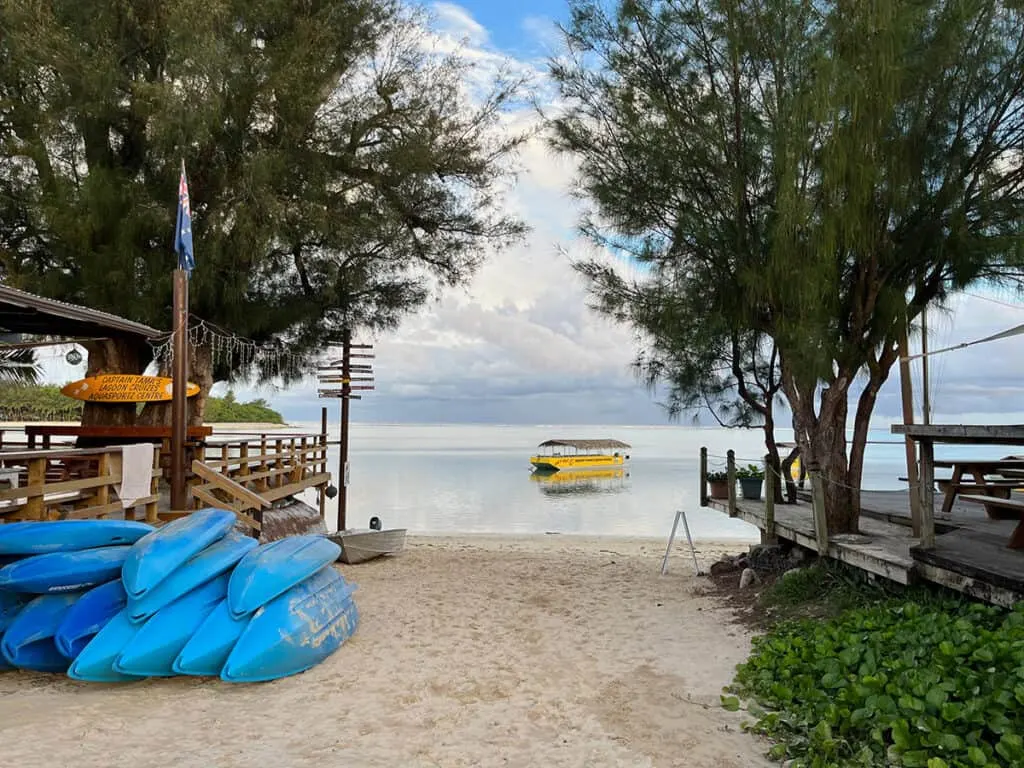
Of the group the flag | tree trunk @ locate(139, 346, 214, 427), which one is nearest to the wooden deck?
the flag

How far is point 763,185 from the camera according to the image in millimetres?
7660

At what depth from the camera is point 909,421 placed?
7.72 metres

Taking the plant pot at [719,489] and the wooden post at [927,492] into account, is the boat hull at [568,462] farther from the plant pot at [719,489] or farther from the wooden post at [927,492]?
the wooden post at [927,492]

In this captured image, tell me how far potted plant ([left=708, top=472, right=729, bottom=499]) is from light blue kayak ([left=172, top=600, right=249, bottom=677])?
258 inches

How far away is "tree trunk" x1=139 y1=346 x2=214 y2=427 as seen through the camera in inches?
503

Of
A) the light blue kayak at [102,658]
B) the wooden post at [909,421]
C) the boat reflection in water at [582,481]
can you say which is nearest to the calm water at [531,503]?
the boat reflection in water at [582,481]

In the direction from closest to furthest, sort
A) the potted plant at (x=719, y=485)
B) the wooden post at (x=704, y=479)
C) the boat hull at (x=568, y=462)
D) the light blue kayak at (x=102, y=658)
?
the light blue kayak at (x=102, y=658), the potted plant at (x=719, y=485), the wooden post at (x=704, y=479), the boat hull at (x=568, y=462)

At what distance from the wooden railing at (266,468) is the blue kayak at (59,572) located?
13.1 ft

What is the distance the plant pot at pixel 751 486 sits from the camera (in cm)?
965

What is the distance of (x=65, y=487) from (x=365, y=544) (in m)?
4.31

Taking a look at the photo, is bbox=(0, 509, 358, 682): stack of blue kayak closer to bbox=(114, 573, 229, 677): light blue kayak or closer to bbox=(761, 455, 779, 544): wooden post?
bbox=(114, 573, 229, 677): light blue kayak

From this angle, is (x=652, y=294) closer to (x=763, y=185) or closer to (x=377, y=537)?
(x=763, y=185)

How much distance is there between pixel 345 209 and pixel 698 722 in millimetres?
10801

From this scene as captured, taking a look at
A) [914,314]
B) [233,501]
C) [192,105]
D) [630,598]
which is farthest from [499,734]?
[192,105]
